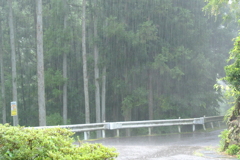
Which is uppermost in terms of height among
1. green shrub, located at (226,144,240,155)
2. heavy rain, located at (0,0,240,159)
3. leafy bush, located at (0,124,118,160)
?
heavy rain, located at (0,0,240,159)

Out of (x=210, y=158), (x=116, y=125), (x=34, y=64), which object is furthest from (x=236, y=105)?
(x=34, y=64)

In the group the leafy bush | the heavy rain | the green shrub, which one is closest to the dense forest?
the heavy rain

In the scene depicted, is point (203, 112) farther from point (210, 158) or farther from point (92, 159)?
point (92, 159)

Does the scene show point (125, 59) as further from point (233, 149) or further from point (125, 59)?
point (233, 149)

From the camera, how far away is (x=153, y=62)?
27.9 metres

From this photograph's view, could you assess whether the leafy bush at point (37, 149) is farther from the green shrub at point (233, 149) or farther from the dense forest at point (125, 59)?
the dense forest at point (125, 59)

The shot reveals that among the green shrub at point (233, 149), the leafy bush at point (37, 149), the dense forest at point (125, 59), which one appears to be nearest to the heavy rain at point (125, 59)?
the dense forest at point (125, 59)

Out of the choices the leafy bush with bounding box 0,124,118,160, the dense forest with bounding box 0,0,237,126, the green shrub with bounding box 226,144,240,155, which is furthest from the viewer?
the dense forest with bounding box 0,0,237,126

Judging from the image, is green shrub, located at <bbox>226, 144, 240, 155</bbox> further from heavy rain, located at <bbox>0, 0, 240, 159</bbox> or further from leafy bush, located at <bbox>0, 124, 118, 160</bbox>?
heavy rain, located at <bbox>0, 0, 240, 159</bbox>

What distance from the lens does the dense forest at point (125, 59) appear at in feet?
91.1

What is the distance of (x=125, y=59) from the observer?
1133 inches

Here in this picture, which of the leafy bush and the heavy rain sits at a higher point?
the heavy rain

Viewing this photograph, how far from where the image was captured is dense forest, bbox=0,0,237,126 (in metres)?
27.8

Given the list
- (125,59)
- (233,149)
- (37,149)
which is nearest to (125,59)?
(125,59)
